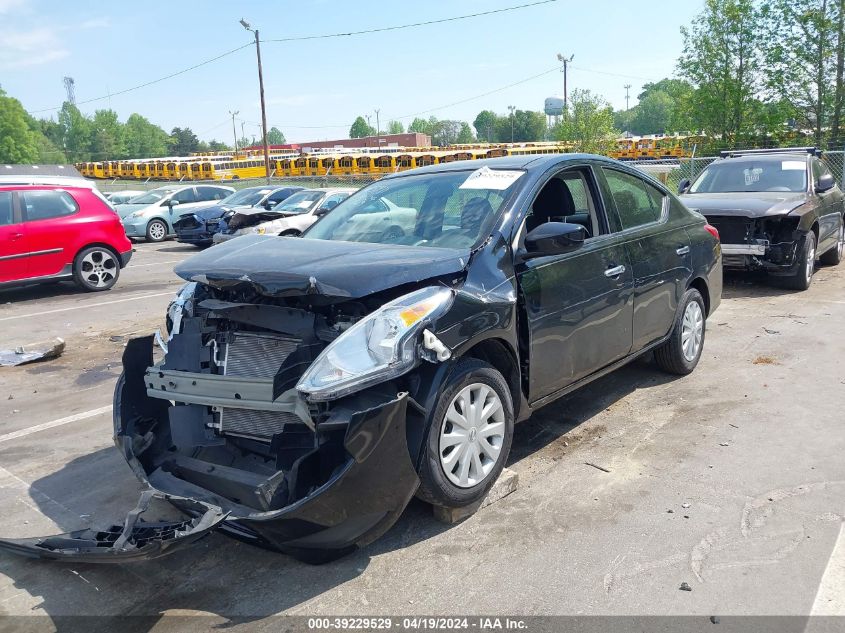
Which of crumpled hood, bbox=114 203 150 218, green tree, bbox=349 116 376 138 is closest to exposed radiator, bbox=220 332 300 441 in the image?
crumpled hood, bbox=114 203 150 218

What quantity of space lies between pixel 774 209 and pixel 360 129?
491 feet

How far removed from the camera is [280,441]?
3.31 m

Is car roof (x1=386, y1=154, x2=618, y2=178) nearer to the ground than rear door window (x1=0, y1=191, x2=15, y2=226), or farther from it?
farther from it

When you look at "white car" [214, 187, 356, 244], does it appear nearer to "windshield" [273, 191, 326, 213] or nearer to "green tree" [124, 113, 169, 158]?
"windshield" [273, 191, 326, 213]

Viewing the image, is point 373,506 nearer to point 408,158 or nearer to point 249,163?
point 408,158

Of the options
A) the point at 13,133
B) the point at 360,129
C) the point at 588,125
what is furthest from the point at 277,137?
the point at 588,125

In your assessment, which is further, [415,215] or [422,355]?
[415,215]

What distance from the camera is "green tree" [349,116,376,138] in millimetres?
152625

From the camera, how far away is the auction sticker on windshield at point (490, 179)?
4.42 meters

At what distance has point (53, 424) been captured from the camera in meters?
5.53

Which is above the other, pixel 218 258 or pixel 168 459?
pixel 218 258

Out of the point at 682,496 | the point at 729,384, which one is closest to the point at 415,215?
the point at 682,496

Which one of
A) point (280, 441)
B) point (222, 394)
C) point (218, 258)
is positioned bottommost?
point (280, 441)

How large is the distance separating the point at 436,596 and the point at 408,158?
3742 centimetres
